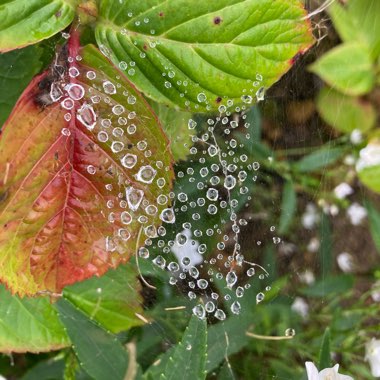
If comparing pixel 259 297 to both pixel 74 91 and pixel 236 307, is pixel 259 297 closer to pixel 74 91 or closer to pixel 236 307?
pixel 236 307

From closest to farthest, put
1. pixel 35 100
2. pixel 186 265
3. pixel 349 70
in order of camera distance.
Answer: pixel 35 100 < pixel 186 265 < pixel 349 70

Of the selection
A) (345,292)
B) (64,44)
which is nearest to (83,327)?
(64,44)

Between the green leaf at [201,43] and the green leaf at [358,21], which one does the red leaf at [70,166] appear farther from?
the green leaf at [358,21]

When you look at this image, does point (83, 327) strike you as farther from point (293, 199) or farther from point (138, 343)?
point (293, 199)

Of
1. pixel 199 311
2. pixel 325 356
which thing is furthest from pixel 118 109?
pixel 325 356

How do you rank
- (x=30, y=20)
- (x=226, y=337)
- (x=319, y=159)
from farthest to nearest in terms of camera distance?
(x=319, y=159) → (x=226, y=337) → (x=30, y=20)

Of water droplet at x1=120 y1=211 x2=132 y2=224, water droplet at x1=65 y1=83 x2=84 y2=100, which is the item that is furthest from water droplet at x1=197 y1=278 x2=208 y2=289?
water droplet at x1=65 y1=83 x2=84 y2=100

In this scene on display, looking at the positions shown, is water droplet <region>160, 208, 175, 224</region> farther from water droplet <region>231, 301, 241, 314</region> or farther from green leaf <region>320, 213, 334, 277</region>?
green leaf <region>320, 213, 334, 277</region>
